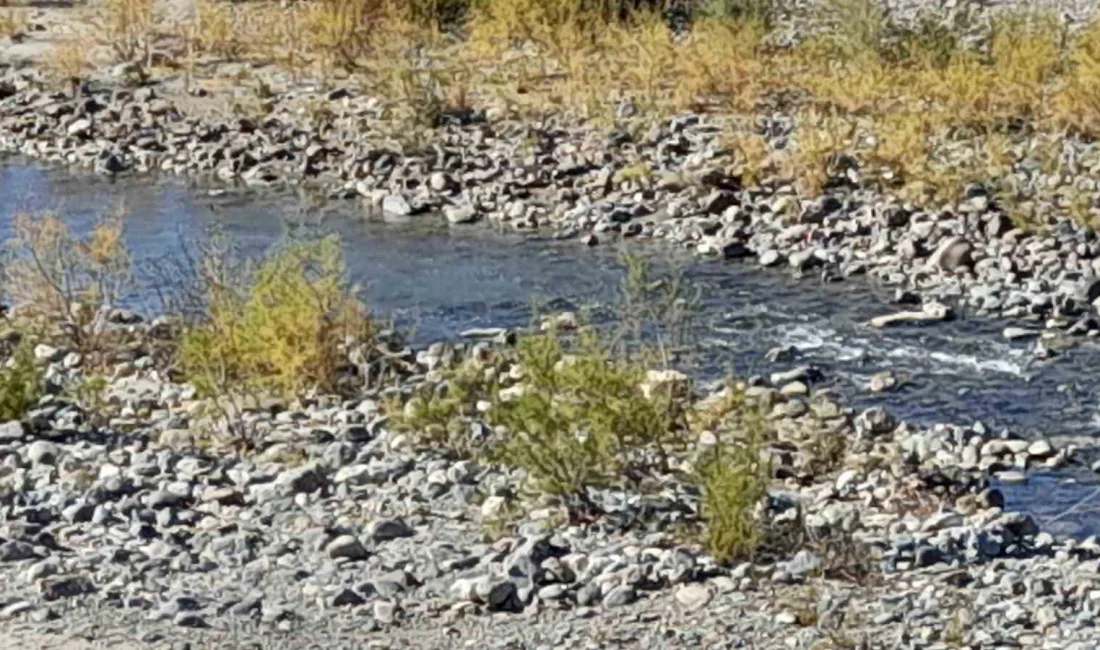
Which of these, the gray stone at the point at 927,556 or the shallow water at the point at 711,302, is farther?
the shallow water at the point at 711,302

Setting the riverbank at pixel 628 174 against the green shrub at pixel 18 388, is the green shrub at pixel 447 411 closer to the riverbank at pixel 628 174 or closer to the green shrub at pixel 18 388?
the green shrub at pixel 18 388

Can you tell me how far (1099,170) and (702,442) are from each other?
6.64m

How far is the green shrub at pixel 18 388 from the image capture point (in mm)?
10758

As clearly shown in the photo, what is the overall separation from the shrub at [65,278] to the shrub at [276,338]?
0.98m

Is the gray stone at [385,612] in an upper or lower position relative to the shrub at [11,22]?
upper

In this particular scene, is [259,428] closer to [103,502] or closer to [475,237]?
[103,502]

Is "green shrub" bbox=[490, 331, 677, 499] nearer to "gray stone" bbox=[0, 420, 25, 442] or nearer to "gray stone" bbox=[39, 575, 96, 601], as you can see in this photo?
"gray stone" bbox=[39, 575, 96, 601]

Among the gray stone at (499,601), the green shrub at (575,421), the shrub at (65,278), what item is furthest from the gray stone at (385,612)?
the shrub at (65,278)

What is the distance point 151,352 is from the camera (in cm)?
1246

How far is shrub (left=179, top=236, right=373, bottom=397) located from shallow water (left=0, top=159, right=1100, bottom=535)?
1.61 meters

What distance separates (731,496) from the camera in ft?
27.8

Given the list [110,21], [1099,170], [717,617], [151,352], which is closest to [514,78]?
[110,21]

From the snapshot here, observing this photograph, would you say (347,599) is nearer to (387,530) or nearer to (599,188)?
(387,530)

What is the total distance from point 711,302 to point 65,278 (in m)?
3.92
